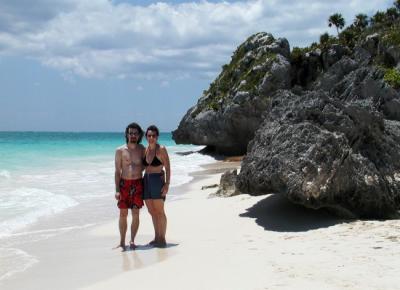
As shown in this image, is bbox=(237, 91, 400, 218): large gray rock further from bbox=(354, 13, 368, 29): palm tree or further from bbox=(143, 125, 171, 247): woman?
bbox=(354, 13, 368, 29): palm tree

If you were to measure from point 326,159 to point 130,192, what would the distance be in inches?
118

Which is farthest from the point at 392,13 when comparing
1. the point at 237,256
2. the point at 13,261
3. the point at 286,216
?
the point at 13,261

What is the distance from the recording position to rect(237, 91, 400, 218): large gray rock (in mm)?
7492

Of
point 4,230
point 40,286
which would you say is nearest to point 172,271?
point 40,286

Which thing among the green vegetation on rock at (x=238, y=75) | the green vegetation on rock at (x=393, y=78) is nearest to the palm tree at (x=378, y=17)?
the green vegetation on rock at (x=238, y=75)

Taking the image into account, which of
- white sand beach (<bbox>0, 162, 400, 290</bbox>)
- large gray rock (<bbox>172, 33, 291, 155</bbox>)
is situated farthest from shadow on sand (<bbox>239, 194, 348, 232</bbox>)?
large gray rock (<bbox>172, 33, 291, 155</bbox>)

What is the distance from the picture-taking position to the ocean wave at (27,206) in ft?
32.4

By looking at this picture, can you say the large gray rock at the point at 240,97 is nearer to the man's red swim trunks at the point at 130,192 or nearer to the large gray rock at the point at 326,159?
the large gray rock at the point at 326,159

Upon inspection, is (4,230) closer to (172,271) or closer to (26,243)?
(26,243)

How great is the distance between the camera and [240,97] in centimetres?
3272

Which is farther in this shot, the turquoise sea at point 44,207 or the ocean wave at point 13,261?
the turquoise sea at point 44,207

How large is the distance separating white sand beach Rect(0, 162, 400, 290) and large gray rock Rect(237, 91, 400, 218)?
478 mm

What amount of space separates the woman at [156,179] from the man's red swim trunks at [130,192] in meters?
0.12

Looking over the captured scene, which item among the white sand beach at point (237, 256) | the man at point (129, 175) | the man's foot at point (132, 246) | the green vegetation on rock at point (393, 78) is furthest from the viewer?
the green vegetation on rock at point (393, 78)
